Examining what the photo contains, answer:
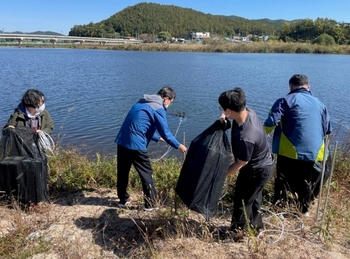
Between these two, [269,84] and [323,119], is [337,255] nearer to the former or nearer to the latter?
[323,119]

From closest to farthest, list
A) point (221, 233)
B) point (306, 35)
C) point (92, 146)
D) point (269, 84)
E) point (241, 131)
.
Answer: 1. point (241, 131)
2. point (221, 233)
3. point (92, 146)
4. point (269, 84)
5. point (306, 35)

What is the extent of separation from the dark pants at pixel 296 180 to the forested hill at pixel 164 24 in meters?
165

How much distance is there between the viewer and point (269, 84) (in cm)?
2023

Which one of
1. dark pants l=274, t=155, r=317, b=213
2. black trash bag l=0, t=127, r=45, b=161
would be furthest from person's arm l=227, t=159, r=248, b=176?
black trash bag l=0, t=127, r=45, b=161

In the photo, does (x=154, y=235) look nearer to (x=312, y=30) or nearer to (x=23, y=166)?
(x=23, y=166)

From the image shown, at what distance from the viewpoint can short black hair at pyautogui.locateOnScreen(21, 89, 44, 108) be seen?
13.6 ft

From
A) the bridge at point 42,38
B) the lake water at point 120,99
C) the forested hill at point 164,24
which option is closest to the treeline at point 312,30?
the bridge at point 42,38

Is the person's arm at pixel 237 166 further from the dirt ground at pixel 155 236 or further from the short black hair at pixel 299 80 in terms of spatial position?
the short black hair at pixel 299 80

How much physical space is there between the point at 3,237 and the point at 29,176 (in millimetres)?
842

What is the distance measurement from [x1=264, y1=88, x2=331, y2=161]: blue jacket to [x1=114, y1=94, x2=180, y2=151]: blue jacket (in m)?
1.20

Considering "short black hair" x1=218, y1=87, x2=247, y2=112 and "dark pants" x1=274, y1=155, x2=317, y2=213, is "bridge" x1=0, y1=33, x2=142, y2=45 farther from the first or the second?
"short black hair" x1=218, y1=87, x2=247, y2=112

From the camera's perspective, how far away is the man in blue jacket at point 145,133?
381 centimetres

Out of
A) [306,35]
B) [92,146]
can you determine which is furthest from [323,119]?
[306,35]

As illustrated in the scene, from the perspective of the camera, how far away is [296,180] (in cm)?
394
